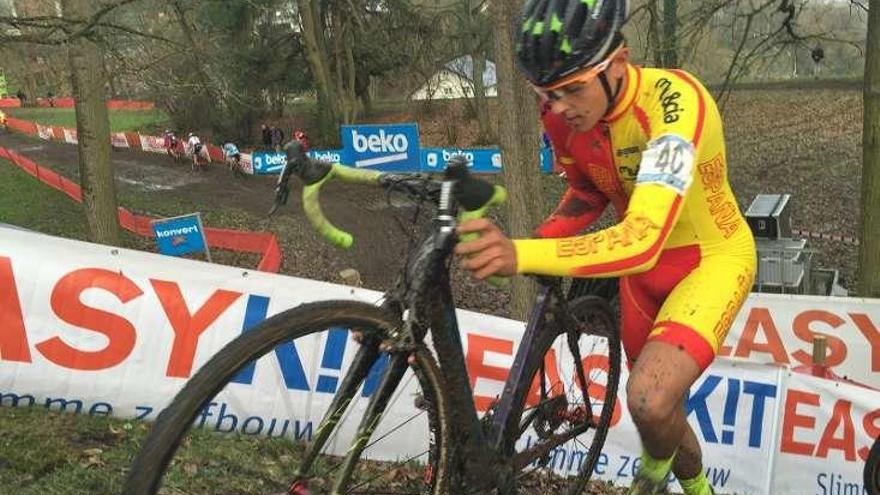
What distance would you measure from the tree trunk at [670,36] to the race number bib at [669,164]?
28.1 feet

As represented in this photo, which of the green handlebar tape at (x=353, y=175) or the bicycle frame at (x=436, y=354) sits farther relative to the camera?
the green handlebar tape at (x=353, y=175)

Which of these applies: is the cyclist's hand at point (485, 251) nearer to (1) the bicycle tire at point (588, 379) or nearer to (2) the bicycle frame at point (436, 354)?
(2) the bicycle frame at point (436, 354)

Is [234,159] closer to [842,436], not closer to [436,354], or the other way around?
[842,436]

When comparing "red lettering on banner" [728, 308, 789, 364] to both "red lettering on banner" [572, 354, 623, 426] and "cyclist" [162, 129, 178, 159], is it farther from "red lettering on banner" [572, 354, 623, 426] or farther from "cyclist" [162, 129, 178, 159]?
"cyclist" [162, 129, 178, 159]

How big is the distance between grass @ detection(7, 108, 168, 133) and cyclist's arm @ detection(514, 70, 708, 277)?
46.4 meters

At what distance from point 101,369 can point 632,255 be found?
3.90 m

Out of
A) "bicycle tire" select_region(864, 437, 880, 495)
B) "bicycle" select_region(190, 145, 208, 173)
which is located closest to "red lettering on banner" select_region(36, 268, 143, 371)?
"bicycle tire" select_region(864, 437, 880, 495)

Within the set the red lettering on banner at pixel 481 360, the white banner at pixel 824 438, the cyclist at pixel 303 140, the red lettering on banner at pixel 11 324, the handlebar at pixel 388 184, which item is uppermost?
the cyclist at pixel 303 140

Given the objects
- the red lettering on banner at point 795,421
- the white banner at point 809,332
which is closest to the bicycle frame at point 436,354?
the red lettering on banner at point 795,421

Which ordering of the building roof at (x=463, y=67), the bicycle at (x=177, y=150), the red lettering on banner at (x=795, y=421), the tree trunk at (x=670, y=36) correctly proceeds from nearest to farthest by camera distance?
the red lettering on banner at (x=795, y=421) < the tree trunk at (x=670, y=36) < the building roof at (x=463, y=67) < the bicycle at (x=177, y=150)

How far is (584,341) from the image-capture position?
A: 3.64 meters

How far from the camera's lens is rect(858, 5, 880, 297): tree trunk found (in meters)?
8.42

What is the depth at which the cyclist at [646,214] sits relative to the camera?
2.34 m

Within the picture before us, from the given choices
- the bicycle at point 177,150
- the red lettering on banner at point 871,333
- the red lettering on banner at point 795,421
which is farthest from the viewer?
the bicycle at point 177,150
